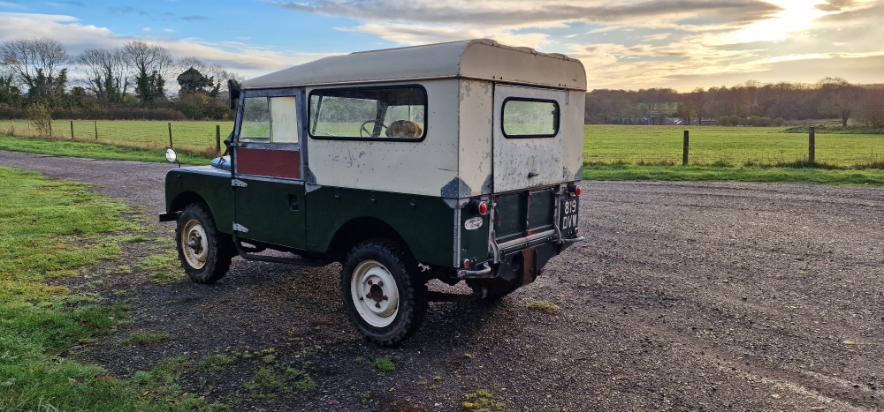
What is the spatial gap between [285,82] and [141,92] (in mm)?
77003

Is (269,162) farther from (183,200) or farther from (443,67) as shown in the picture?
(443,67)

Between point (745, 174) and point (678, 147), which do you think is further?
point (678, 147)

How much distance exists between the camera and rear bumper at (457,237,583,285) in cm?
434

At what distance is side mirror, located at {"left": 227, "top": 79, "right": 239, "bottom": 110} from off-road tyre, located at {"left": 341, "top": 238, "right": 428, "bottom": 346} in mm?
2058

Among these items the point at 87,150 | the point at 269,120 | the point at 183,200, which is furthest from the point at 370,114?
the point at 87,150

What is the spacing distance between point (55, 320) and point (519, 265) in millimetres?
3970

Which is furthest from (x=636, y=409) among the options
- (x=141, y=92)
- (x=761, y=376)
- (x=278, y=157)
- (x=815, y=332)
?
(x=141, y=92)

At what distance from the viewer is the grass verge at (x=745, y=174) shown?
47.3 ft

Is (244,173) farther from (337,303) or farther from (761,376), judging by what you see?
(761,376)

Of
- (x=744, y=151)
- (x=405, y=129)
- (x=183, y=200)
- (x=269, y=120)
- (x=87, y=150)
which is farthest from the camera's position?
(x=744, y=151)

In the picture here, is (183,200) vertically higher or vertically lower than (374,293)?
higher

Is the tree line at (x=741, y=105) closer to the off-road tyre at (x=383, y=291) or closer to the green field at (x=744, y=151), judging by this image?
the green field at (x=744, y=151)

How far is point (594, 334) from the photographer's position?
4.87 m

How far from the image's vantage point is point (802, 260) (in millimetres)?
7148
